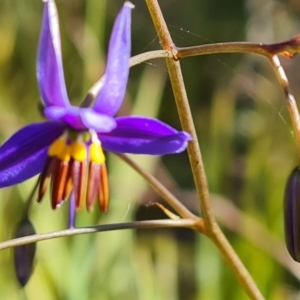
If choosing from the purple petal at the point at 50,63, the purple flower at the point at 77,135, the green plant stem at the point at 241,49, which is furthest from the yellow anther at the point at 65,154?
the green plant stem at the point at 241,49

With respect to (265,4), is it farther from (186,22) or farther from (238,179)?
(238,179)

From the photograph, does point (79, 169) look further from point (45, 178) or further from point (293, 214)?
point (293, 214)

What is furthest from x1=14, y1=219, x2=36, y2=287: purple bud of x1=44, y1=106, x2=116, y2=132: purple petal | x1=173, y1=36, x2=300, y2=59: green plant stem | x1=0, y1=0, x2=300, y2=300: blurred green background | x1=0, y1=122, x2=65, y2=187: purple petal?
x1=0, y1=0, x2=300, y2=300: blurred green background

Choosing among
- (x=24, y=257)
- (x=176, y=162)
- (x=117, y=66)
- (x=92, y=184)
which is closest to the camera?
(x=117, y=66)

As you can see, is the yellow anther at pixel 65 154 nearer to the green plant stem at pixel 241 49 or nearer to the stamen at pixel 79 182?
the stamen at pixel 79 182

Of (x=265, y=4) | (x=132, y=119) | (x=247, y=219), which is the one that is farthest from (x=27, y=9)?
(x=132, y=119)

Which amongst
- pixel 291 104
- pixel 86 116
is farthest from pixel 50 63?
pixel 291 104
